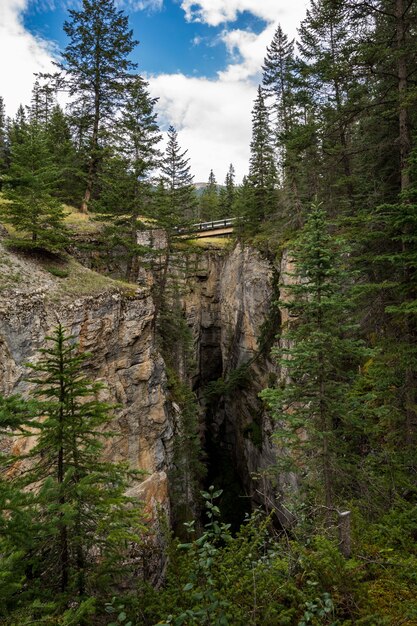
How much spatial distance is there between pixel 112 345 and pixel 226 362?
1954 centimetres

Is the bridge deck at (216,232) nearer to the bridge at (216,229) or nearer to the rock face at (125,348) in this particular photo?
the bridge at (216,229)

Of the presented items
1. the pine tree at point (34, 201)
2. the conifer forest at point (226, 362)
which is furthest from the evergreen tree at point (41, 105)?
the pine tree at point (34, 201)

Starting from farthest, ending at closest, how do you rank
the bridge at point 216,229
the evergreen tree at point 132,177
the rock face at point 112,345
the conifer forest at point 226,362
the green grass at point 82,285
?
the bridge at point 216,229
the evergreen tree at point 132,177
the green grass at point 82,285
the rock face at point 112,345
the conifer forest at point 226,362

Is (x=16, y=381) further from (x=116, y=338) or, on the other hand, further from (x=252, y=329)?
(x=252, y=329)

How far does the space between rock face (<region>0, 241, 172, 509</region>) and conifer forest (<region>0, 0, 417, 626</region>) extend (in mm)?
89

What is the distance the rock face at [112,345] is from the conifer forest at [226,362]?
0.09 meters

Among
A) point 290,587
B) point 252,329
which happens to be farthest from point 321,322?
point 252,329

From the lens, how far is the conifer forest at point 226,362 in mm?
4129

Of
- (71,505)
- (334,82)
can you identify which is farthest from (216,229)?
(71,505)

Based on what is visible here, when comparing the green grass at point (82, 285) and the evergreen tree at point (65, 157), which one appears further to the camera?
the evergreen tree at point (65, 157)

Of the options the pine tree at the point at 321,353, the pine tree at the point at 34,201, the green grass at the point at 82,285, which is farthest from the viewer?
the green grass at the point at 82,285

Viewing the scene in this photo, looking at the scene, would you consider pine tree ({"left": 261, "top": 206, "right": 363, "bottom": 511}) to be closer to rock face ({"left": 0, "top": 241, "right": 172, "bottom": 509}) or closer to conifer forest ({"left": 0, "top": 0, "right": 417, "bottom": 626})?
conifer forest ({"left": 0, "top": 0, "right": 417, "bottom": 626})

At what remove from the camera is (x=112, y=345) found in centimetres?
1562

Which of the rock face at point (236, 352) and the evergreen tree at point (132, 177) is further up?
the evergreen tree at point (132, 177)
